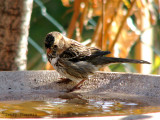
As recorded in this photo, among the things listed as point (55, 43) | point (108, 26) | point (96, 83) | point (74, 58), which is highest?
point (108, 26)

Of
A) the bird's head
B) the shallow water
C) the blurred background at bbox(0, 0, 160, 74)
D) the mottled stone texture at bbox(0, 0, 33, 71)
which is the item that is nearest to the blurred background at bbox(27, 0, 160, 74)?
the blurred background at bbox(0, 0, 160, 74)

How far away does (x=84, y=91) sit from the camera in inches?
85.4

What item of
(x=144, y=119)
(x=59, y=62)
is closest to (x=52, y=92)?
(x=59, y=62)

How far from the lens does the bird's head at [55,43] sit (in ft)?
8.26

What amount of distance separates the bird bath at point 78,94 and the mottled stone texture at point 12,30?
→ 29cm

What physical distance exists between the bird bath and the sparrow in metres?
0.18

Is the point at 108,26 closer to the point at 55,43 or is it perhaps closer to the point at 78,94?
the point at 55,43

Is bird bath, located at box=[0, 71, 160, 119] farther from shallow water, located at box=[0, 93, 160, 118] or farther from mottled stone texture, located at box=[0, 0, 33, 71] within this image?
mottled stone texture, located at box=[0, 0, 33, 71]

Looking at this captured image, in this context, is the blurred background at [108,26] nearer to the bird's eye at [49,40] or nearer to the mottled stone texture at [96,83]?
the bird's eye at [49,40]

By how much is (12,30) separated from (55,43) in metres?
0.38

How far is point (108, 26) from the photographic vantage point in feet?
9.66

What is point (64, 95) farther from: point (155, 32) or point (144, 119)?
point (155, 32)

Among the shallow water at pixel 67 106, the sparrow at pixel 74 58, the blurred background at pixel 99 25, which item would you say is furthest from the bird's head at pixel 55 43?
the shallow water at pixel 67 106

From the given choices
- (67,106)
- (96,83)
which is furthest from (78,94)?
(67,106)
